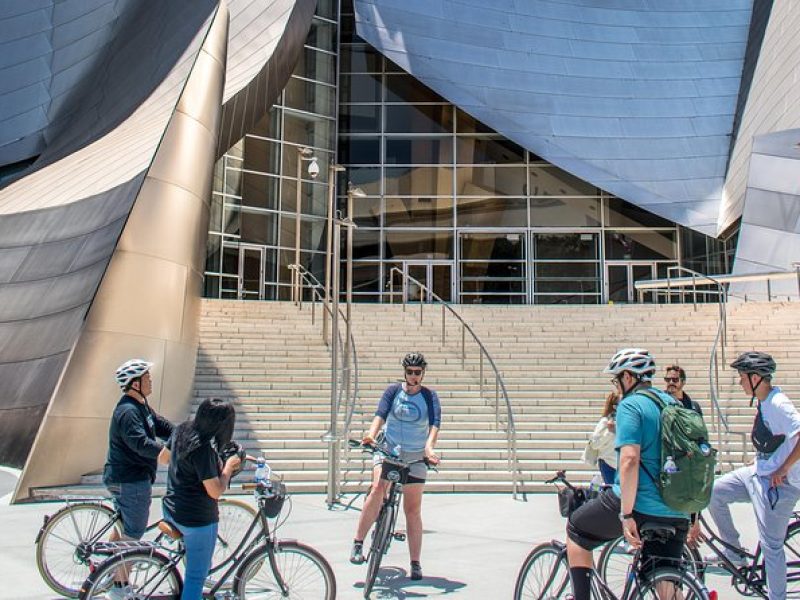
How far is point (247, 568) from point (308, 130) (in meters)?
23.2

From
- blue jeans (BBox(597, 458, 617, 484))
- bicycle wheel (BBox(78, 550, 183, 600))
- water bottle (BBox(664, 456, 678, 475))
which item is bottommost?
bicycle wheel (BBox(78, 550, 183, 600))

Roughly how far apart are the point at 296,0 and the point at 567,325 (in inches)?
414

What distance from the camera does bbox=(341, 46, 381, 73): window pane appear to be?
88.5 ft

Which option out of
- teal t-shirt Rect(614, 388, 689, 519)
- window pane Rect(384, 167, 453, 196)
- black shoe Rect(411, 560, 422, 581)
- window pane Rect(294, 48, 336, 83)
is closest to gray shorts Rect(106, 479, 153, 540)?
black shoe Rect(411, 560, 422, 581)

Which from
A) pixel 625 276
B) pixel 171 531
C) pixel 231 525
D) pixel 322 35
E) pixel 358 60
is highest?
pixel 322 35

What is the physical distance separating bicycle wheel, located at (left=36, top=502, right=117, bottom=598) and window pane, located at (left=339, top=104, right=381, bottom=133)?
22.8 meters

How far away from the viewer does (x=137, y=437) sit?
4.53 metres

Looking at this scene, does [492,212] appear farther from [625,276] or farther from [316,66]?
[316,66]

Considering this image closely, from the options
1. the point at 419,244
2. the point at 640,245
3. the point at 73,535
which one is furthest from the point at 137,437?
the point at 640,245

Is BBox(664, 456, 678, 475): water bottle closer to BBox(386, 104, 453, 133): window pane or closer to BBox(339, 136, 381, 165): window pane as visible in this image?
BBox(339, 136, 381, 165): window pane

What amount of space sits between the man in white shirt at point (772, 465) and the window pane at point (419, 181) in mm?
22459

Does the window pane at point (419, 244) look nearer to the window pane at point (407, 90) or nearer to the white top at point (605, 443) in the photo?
the window pane at point (407, 90)

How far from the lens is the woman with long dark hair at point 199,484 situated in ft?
12.2

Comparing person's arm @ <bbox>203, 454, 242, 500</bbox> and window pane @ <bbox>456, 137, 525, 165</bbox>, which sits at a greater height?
window pane @ <bbox>456, 137, 525, 165</bbox>
